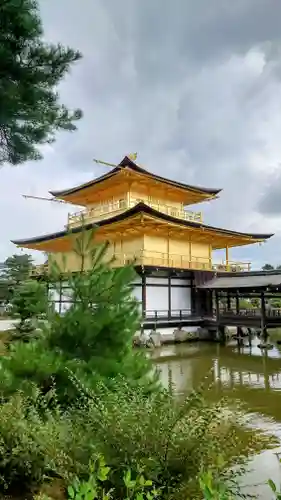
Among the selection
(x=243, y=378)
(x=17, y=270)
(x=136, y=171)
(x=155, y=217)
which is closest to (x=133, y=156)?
(x=136, y=171)

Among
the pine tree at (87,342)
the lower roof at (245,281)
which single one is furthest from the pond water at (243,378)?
the lower roof at (245,281)

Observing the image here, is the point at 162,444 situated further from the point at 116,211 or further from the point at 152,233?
the point at 116,211

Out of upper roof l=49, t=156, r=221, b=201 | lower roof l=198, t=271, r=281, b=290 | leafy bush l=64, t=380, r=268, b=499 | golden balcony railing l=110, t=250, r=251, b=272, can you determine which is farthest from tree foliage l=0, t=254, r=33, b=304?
leafy bush l=64, t=380, r=268, b=499

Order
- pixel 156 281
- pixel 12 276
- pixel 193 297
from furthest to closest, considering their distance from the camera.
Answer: pixel 12 276 < pixel 193 297 < pixel 156 281

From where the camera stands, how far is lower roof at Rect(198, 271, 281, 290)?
58.0 ft

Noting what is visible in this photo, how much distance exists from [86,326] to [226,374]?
8559 millimetres

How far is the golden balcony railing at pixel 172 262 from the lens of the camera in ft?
63.8

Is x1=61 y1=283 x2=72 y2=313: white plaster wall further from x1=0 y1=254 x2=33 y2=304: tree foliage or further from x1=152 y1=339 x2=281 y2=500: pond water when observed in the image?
x1=0 y1=254 x2=33 y2=304: tree foliage

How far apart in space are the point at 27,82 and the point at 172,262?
53.4 ft

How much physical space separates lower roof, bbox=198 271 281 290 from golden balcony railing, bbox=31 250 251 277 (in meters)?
1.29

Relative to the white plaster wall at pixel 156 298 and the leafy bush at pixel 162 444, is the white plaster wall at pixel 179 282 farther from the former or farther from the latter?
the leafy bush at pixel 162 444

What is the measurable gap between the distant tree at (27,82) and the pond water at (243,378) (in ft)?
11.2

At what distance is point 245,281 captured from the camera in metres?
19.4

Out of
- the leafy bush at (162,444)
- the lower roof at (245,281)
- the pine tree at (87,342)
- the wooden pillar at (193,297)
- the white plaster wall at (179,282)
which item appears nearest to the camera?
the leafy bush at (162,444)
